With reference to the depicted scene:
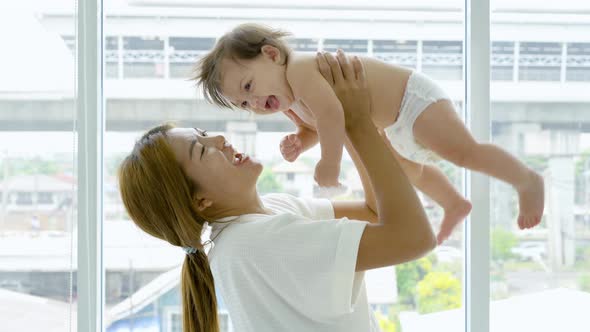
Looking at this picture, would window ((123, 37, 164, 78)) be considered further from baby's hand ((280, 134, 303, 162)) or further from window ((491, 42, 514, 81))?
window ((491, 42, 514, 81))

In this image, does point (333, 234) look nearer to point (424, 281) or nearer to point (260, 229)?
point (260, 229)

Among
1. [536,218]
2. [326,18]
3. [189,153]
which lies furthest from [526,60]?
[189,153]

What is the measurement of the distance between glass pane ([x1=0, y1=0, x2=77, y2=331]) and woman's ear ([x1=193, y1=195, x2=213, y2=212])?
0.77m

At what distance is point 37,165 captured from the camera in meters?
2.15

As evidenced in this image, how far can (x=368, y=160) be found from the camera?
1.37 meters

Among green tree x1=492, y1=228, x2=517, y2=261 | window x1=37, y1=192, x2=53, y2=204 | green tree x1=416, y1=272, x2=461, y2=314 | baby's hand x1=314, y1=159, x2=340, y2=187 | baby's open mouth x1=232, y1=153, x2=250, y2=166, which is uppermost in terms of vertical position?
baby's open mouth x1=232, y1=153, x2=250, y2=166

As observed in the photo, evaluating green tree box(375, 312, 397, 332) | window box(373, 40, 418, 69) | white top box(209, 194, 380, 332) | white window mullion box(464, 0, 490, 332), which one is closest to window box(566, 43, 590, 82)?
white window mullion box(464, 0, 490, 332)

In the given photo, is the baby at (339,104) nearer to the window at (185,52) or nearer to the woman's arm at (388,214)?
the woman's arm at (388,214)

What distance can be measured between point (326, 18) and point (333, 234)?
1.07 m

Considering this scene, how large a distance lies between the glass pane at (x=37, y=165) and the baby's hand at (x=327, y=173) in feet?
3.27

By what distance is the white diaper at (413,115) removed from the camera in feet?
5.13

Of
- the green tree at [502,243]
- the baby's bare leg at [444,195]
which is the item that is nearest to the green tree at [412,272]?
the green tree at [502,243]

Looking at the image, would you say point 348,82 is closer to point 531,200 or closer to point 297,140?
point 297,140

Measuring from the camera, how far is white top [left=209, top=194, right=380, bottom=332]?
1.33 m
